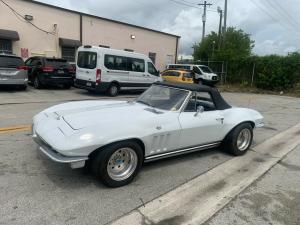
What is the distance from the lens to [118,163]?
12.8 feet

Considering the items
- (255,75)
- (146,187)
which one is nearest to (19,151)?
(146,187)

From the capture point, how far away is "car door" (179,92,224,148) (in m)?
4.61

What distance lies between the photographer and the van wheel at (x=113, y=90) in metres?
A: 13.9

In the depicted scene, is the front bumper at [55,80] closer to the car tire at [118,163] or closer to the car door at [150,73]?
the car door at [150,73]

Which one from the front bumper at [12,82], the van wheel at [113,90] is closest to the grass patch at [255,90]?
the van wheel at [113,90]

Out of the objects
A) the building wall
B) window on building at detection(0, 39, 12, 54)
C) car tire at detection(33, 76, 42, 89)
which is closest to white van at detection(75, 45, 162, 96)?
car tire at detection(33, 76, 42, 89)

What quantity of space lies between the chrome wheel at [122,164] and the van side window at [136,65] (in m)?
11.0

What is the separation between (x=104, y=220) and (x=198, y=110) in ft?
7.95

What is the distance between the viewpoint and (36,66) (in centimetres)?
1466

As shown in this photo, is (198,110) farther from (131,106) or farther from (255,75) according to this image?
(255,75)

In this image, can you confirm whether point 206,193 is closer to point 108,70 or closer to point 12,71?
point 108,70

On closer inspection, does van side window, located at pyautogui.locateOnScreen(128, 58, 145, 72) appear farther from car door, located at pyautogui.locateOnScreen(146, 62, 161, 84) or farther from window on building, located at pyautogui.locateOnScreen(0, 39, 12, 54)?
window on building, located at pyautogui.locateOnScreen(0, 39, 12, 54)

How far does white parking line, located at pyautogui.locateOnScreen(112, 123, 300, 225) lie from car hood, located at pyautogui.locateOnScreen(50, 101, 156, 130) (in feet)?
3.83

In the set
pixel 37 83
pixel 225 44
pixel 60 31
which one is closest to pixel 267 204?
pixel 37 83
